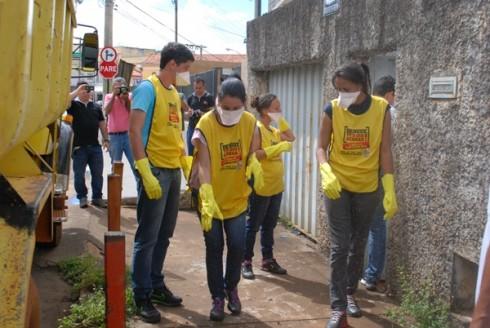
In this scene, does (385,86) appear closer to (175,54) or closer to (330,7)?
(330,7)

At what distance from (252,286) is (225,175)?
1422 millimetres

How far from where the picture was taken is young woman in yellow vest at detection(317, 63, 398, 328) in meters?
4.10

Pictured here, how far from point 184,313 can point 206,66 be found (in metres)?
22.0

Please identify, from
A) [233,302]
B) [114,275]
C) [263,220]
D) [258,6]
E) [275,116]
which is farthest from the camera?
[258,6]

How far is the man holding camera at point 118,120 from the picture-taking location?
332 inches

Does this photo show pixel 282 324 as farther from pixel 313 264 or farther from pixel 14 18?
pixel 14 18

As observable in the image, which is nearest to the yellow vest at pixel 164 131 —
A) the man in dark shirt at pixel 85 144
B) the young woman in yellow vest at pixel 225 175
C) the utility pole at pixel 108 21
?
the young woman in yellow vest at pixel 225 175

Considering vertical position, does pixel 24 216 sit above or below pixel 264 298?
above

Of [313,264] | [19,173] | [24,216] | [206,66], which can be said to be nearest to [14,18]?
[24,216]

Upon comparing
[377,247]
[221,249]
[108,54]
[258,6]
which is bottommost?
[377,247]

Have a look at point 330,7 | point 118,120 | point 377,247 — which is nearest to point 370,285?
point 377,247

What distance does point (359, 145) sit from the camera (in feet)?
13.7

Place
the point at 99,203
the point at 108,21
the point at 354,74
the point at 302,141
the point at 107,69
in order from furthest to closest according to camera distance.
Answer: the point at 108,21
the point at 107,69
the point at 99,203
the point at 302,141
the point at 354,74

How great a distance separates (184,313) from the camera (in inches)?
174
